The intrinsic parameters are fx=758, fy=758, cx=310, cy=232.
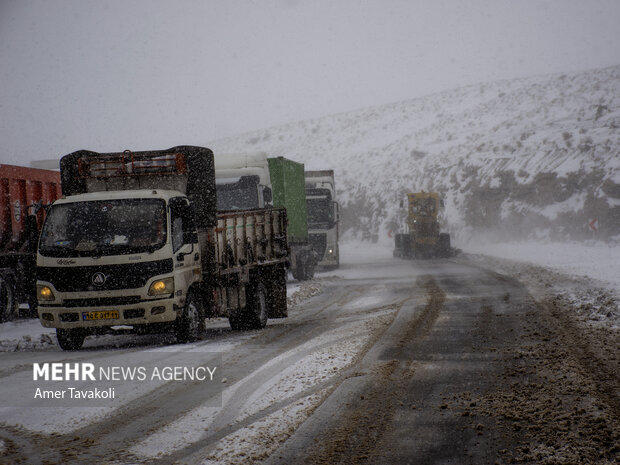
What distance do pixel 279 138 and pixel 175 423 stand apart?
388 feet

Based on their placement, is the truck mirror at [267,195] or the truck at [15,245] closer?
the truck at [15,245]

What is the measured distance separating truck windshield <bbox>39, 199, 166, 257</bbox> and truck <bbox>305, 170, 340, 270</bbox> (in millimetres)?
18250

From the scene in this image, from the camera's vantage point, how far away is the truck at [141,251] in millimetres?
10602

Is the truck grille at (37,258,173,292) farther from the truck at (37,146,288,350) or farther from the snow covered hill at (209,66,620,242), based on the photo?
the snow covered hill at (209,66,620,242)

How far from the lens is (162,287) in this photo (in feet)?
35.0

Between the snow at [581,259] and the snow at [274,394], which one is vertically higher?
the snow at [274,394]

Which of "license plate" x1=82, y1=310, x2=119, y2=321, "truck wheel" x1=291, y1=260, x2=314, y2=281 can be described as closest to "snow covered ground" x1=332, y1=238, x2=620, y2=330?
"truck wheel" x1=291, y1=260, x2=314, y2=281

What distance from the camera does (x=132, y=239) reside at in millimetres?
10859

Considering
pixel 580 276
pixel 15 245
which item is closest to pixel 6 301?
pixel 15 245

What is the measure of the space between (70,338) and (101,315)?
1115mm

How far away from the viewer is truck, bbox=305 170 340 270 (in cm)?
2936

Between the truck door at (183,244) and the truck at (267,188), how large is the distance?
6.50m

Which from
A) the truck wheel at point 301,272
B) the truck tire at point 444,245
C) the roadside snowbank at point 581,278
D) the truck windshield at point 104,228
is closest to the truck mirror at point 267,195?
the truck wheel at point 301,272

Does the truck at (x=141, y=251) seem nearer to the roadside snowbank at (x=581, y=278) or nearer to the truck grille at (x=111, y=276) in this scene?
the truck grille at (x=111, y=276)
